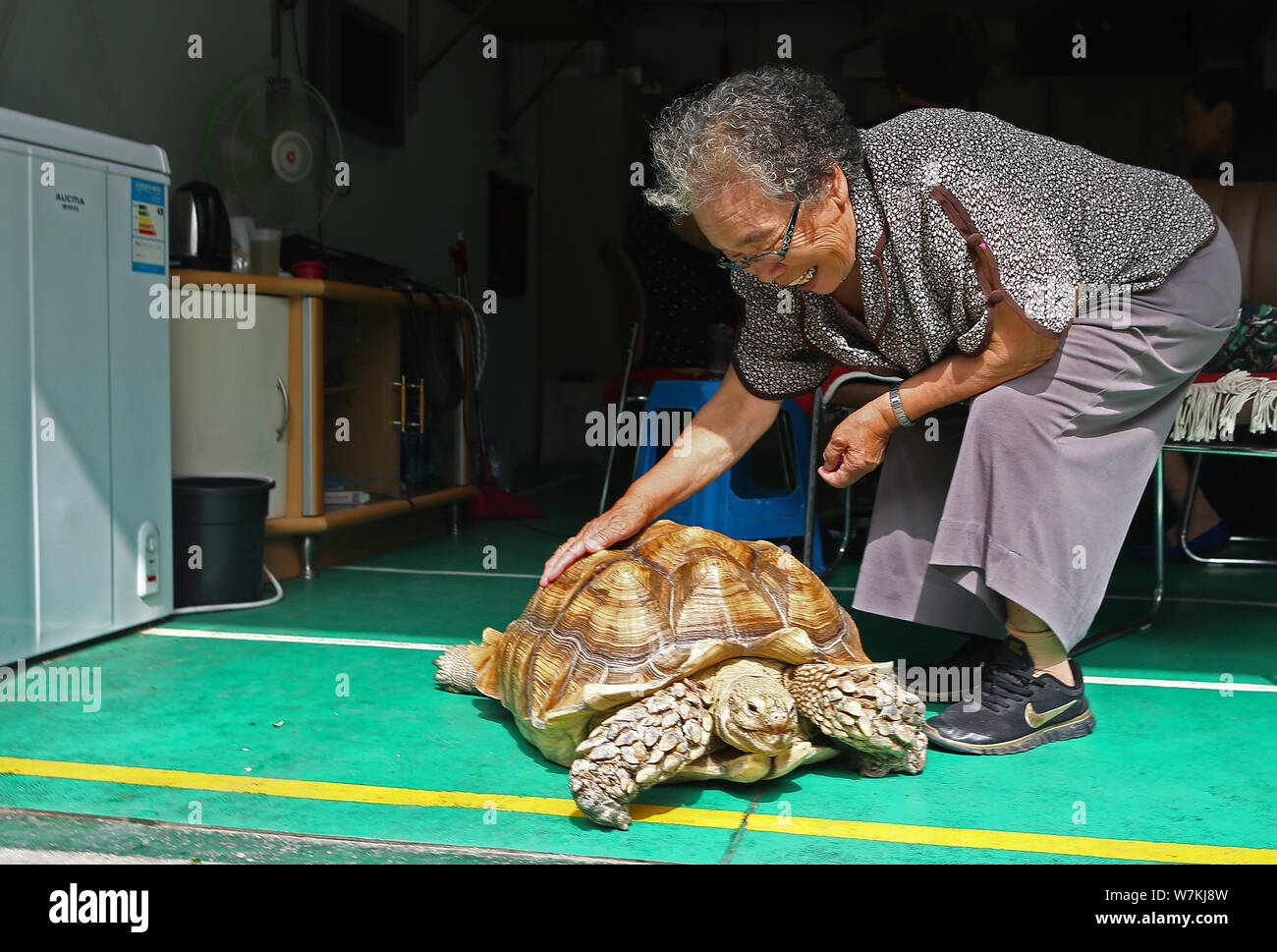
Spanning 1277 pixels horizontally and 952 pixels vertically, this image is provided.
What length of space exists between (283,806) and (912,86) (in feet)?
11.2

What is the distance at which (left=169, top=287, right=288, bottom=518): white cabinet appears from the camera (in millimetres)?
3727

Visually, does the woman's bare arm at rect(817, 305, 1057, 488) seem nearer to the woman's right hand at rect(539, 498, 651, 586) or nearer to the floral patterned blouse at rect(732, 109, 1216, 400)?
the floral patterned blouse at rect(732, 109, 1216, 400)

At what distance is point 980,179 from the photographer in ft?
7.07

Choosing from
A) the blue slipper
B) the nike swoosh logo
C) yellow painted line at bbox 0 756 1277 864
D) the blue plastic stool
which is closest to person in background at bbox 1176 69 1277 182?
the blue slipper

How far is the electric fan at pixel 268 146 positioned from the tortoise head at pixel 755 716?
9.62 ft

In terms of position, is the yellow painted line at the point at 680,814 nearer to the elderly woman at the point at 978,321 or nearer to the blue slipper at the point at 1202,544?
the elderly woman at the point at 978,321

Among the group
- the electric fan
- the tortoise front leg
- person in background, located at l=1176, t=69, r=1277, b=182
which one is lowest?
the tortoise front leg

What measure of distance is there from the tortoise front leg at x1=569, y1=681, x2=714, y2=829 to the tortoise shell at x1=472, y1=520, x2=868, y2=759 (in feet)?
0.18

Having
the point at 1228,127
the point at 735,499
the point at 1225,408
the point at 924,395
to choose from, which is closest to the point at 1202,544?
the point at 1225,408

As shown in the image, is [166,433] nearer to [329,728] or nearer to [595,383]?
[329,728]

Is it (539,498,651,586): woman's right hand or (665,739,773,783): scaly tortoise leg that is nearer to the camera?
(665,739,773,783): scaly tortoise leg

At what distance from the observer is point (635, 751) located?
187 cm

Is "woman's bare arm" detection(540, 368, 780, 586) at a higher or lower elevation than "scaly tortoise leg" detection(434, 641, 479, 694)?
higher

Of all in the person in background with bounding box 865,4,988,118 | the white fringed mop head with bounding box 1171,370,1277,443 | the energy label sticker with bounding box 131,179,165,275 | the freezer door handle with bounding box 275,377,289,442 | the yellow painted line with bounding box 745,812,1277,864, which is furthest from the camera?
the person in background with bounding box 865,4,988,118
